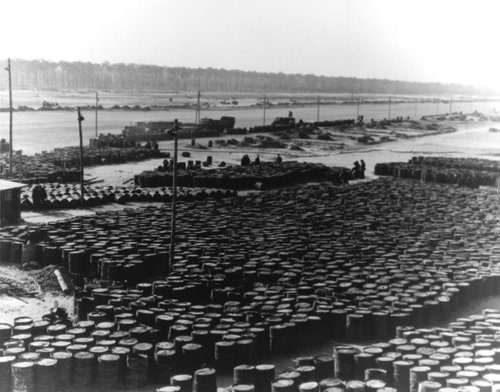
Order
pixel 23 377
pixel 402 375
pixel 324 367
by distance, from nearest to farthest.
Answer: pixel 23 377 → pixel 402 375 → pixel 324 367

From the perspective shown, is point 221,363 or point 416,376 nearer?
point 416,376

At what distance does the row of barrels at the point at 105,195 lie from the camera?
28344 mm

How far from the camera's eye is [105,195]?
2981 centimetres

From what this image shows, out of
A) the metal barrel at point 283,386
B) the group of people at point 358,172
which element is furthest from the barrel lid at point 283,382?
the group of people at point 358,172

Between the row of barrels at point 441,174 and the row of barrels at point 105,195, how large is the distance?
1199 centimetres

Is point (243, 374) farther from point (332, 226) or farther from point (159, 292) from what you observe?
point (332, 226)

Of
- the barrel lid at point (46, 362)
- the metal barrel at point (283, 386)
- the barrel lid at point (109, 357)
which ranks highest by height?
the metal barrel at point (283, 386)

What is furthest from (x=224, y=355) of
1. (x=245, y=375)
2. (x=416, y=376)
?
(x=416, y=376)

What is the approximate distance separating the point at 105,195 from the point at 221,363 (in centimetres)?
1836

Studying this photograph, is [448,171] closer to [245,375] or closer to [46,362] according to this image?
[245,375]

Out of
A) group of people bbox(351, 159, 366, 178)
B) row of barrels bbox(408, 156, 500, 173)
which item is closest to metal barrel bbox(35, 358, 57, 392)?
group of people bbox(351, 159, 366, 178)

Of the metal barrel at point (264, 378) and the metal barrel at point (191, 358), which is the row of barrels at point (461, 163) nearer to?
the metal barrel at point (191, 358)

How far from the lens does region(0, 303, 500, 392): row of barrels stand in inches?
434

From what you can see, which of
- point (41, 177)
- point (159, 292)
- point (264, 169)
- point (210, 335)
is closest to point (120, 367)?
point (210, 335)
